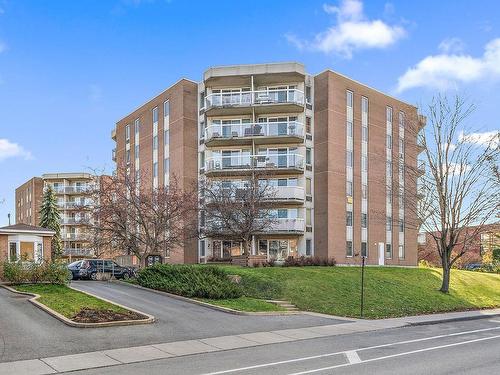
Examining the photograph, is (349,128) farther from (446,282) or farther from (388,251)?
(446,282)

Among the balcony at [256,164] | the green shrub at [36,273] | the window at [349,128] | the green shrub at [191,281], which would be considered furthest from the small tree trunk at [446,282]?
the green shrub at [36,273]

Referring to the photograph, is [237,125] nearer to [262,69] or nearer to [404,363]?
[262,69]

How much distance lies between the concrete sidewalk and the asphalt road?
497 millimetres

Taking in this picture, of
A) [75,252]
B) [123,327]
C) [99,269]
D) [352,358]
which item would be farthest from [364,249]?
[75,252]

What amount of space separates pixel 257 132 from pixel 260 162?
8.10 ft

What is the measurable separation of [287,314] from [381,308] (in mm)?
5234

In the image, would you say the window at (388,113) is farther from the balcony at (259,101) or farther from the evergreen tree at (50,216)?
the evergreen tree at (50,216)

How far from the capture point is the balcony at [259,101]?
Result: 40.0m

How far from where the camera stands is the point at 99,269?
3366 centimetres

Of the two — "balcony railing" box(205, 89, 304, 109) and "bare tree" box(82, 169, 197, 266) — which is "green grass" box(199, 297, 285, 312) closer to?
"bare tree" box(82, 169, 197, 266)

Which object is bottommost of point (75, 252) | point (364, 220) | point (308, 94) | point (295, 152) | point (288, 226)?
point (75, 252)

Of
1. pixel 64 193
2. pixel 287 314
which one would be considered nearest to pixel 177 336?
pixel 287 314

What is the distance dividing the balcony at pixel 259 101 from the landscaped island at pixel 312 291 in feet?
51.6

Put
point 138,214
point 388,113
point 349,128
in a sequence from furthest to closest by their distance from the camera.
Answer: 1. point 388,113
2. point 349,128
3. point 138,214
